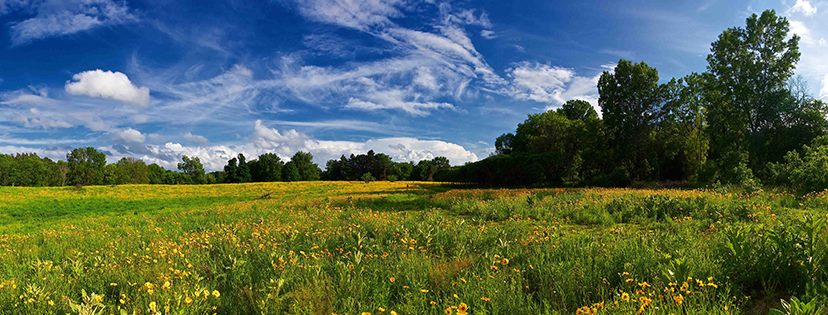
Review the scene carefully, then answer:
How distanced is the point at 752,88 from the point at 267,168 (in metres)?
94.9

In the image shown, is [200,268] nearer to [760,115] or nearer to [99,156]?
[760,115]

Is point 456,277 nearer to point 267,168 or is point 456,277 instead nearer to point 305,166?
point 267,168

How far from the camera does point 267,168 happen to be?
100375 millimetres

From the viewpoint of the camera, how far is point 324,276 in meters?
5.03

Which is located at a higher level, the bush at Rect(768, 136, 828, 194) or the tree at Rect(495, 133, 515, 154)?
the tree at Rect(495, 133, 515, 154)

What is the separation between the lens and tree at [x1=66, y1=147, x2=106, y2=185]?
99.6 meters

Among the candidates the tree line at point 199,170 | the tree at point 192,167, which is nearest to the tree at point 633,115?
the tree line at point 199,170

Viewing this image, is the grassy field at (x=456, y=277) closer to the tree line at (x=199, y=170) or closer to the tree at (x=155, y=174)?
the tree line at (x=199, y=170)

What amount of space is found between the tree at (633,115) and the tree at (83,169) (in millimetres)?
117272

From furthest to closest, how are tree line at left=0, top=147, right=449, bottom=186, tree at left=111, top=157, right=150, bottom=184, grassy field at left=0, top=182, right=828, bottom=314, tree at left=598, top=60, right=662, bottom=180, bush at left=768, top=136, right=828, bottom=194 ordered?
tree at left=111, top=157, right=150, bottom=184, tree line at left=0, top=147, right=449, bottom=186, tree at left=598, top=60, right=662, bottom=180, bush at left=768, top=136, right=828, bottom=194, grassy field at left=0, top=182, right=828, bottom=314

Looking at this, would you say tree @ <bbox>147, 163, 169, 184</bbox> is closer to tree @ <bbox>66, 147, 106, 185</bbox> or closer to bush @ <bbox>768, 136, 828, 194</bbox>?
tree @ <bbox>66, 147, 106, 185</bbox>

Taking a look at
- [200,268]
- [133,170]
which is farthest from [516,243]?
[133,170]

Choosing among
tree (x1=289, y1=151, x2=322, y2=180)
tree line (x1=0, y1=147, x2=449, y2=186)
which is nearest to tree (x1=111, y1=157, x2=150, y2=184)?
tree line (x1=0, y1=147, x2=449, y2=186)

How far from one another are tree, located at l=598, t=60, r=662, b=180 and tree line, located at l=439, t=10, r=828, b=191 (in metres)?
0.11
